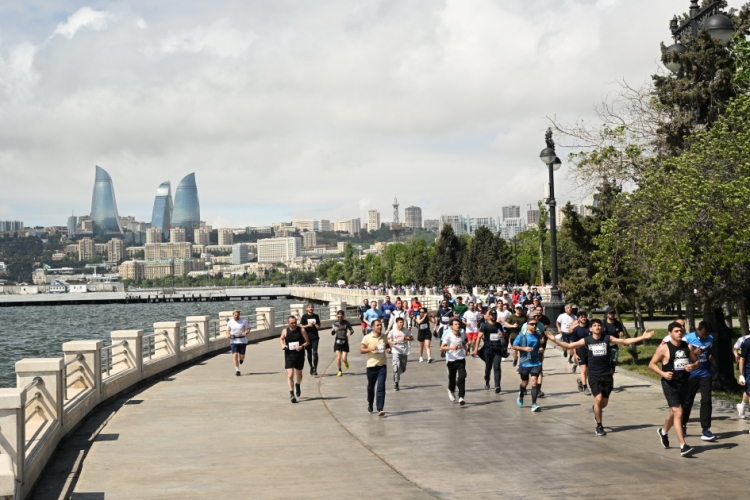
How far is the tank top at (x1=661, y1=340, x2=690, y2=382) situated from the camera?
1298 cm

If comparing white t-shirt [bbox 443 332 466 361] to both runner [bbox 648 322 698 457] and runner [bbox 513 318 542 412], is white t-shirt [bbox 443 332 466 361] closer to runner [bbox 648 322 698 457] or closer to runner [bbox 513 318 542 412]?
runner [bbox 513 318 542 412]

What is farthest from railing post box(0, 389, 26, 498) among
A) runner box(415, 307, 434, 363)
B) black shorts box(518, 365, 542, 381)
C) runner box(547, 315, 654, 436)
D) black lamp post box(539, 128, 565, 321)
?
black lamp post box(539, 128, 565, 321)

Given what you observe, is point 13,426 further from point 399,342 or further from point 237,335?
point 237,335

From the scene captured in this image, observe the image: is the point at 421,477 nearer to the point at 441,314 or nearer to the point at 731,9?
the point at 731,9

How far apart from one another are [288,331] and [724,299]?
8974 mm

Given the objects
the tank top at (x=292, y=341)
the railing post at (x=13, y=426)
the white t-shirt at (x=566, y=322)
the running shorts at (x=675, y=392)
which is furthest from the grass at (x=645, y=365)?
the railing post at (x=13, y=426)

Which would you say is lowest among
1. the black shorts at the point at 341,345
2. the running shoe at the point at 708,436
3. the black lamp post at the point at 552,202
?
the running shoe at the point at 708,436

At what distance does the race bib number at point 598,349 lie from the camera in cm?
1445

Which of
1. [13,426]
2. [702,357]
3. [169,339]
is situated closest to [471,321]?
[169,339]

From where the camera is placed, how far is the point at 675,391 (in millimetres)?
12938

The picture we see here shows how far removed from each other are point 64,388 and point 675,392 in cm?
967

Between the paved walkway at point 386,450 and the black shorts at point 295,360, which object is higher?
the black shorts at point 295,360

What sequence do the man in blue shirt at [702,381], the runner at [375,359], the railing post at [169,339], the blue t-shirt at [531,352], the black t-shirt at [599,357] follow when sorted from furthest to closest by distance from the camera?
the railing post at [169,339]
the blue t-shirt at [531,352]
the runner at [375,359]
the black t-shirt at [599,357]
the man in blue shirt at [702,381]

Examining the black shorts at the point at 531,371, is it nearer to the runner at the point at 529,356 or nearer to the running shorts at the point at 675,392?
the runner at the point at 529,356
